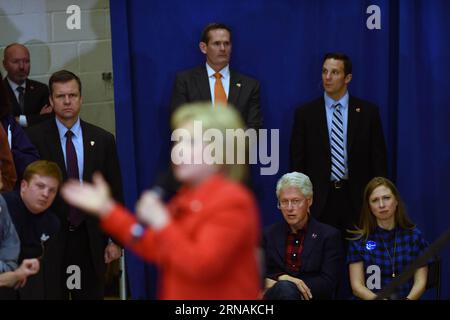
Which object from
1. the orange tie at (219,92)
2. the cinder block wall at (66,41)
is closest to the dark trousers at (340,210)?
the orange tie at (219,92)

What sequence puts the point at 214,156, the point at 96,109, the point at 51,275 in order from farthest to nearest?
the point at 96,109
the point at 51,275
the point at 214,156

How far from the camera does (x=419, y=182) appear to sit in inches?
237

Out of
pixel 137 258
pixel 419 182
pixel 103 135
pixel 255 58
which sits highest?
pixel 255 58

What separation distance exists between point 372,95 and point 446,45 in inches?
22.2

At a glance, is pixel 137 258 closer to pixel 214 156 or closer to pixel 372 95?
pixel 372 95

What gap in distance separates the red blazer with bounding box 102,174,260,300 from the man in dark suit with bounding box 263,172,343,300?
2144 mm

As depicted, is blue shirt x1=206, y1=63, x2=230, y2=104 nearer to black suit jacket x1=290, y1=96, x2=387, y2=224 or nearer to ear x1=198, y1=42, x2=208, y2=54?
ear x1=198, y1=42, x2=208, y2=54

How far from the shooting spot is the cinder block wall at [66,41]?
20.6ft

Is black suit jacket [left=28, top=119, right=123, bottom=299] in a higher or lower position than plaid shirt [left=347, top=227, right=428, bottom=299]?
higher

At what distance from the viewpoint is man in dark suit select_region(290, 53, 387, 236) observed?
562 centimetres

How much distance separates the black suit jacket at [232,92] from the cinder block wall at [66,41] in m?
0.85

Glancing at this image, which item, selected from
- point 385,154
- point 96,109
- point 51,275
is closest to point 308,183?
point 385,154

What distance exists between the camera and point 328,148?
5.62m

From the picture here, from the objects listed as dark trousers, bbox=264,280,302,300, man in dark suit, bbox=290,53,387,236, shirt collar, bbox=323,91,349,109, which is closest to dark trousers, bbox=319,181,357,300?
man in dark suit, bbox=290,53,387,236
